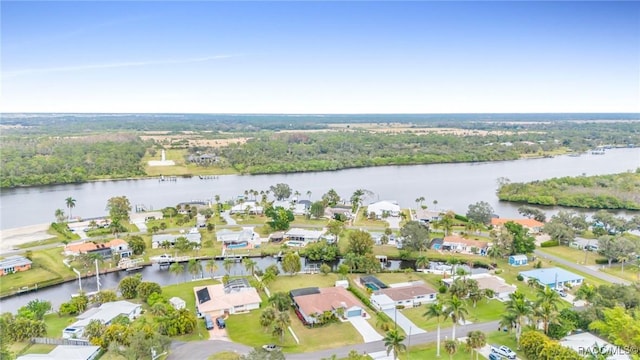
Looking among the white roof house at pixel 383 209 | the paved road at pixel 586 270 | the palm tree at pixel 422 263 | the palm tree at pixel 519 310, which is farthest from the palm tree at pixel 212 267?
the paved road at pixel 586 270

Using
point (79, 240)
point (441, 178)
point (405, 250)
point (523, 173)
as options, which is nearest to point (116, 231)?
point (79, 240)

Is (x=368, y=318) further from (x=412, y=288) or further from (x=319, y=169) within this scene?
(x=319, y=169)

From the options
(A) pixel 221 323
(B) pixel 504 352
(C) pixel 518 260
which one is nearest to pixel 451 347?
(B) pixel 504 352

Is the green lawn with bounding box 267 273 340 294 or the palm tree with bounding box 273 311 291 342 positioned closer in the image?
the palm tree with bounding box 273 311 291 342

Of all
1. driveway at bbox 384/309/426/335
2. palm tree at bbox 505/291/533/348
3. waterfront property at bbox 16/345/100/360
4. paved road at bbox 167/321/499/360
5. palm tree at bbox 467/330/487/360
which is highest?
palm tree at bbox 505/291/533/348

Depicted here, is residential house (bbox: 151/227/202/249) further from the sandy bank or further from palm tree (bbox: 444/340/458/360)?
palm tree (bbox: 444/340/458/360)

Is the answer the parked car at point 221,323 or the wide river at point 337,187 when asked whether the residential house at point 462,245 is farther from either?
the parked car at point 221,323

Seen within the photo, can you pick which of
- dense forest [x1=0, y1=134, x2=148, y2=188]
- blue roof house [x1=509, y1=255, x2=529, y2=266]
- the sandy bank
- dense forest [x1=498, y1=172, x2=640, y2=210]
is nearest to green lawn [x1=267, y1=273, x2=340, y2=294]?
blue roof house [x1=509, y1=255, x2=529, y2=266]
